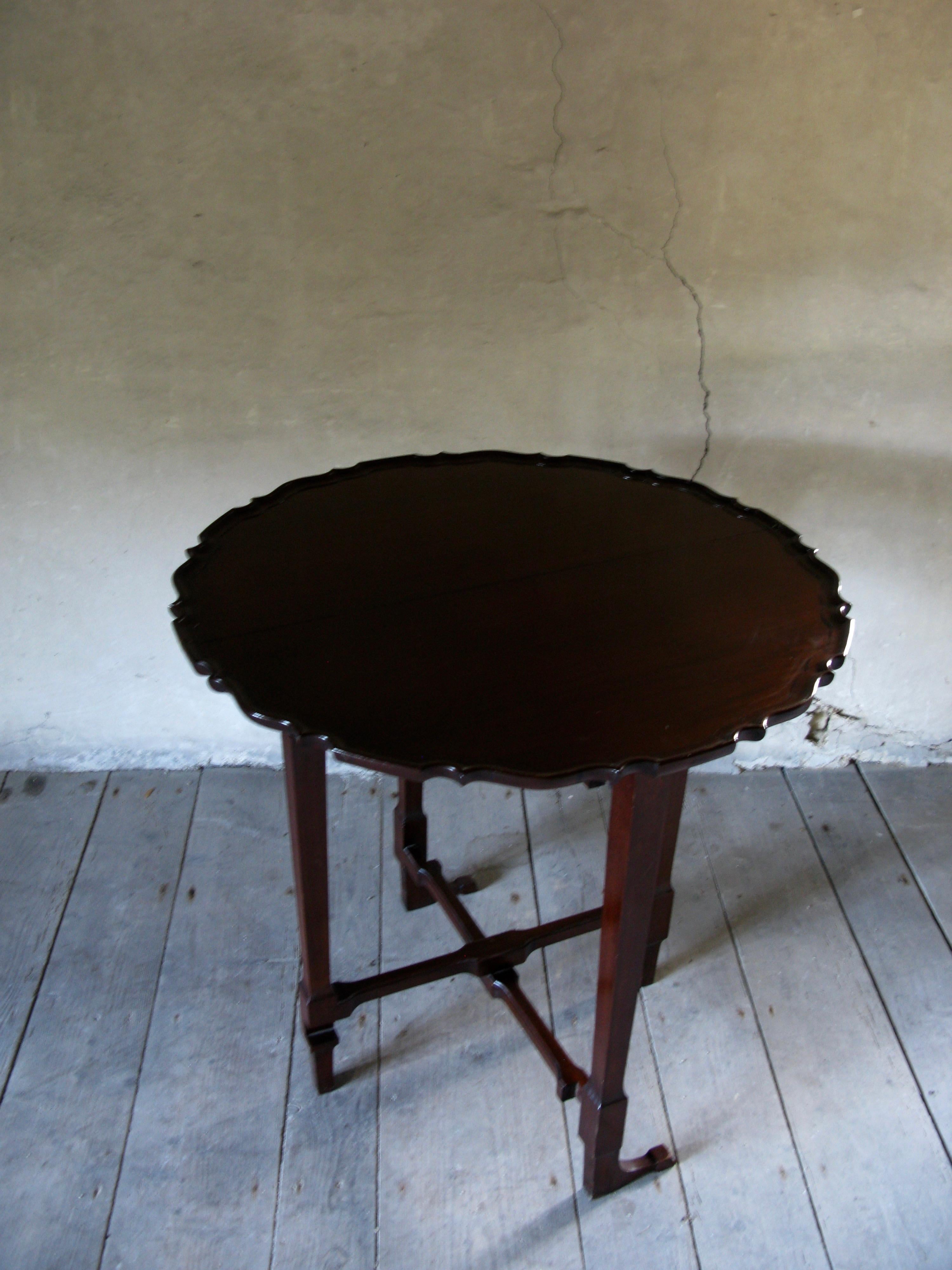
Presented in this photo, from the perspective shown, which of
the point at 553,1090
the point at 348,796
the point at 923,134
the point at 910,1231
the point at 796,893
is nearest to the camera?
the point at 910,1231

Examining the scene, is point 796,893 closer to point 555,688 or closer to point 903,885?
point 903,885

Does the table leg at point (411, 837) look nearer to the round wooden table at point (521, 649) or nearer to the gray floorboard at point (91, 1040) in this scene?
the round wooden table at point (521, 649)

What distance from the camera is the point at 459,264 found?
206cm

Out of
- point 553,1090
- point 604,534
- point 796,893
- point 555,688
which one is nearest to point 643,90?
point 604,534

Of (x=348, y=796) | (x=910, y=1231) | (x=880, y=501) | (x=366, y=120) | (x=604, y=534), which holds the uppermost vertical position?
(x=366, y=120)

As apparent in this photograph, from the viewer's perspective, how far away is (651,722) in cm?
126

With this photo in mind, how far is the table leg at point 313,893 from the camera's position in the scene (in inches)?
59.8

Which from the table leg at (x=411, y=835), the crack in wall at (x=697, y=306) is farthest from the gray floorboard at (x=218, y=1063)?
the crack in wall at (x=697, y=306)

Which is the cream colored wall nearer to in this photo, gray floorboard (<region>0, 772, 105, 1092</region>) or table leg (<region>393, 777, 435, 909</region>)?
gray floorboard (<region>0, 772, 105, 1092</region>)

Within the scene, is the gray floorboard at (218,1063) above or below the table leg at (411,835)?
below

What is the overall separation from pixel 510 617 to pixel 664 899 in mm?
801

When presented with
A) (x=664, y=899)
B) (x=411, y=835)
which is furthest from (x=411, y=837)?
(x=664, y=899)

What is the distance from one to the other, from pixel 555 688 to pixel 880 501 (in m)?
1.33

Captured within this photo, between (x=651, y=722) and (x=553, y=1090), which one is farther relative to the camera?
(x=553, y=1090)
